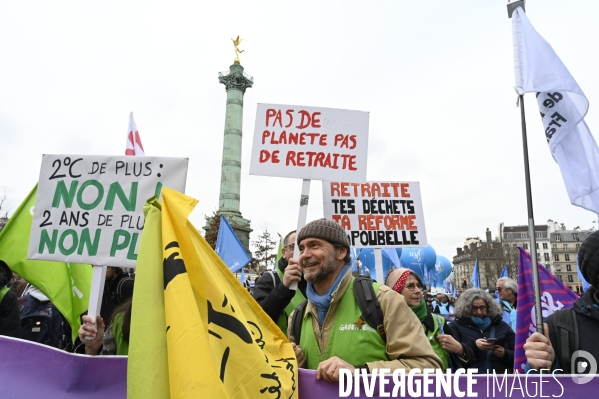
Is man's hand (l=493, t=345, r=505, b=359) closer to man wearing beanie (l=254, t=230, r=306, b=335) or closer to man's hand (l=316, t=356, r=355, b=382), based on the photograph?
man wearing beanie (l=254, t=230, r=306, b=335)

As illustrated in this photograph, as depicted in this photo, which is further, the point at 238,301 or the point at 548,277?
the point at 548,277

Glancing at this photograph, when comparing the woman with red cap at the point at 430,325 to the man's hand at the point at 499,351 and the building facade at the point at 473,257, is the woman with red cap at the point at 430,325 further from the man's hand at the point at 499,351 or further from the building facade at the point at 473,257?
the building facade at the point at 473,257

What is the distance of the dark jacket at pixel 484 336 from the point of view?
146 inches

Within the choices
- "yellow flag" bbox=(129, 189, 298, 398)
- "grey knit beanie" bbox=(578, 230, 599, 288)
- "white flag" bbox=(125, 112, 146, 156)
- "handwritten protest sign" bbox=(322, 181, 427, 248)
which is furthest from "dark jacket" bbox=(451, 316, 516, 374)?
"white flag" bbox=(125, 112, 146, 156)

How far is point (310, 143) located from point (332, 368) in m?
1.99

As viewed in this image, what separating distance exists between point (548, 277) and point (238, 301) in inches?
129

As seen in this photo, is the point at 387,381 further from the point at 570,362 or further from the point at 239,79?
the point at 239,79

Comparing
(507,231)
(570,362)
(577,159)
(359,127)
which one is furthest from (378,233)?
(507,231)

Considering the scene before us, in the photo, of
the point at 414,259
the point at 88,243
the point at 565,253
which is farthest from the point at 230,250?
the point at 565,253

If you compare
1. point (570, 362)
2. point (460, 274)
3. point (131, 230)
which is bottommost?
point (570, 362)

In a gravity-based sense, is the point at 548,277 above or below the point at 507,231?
below

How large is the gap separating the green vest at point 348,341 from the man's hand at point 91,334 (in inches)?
46.0

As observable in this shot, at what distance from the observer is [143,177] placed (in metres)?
2.79

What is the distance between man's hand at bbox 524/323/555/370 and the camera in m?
2.05
